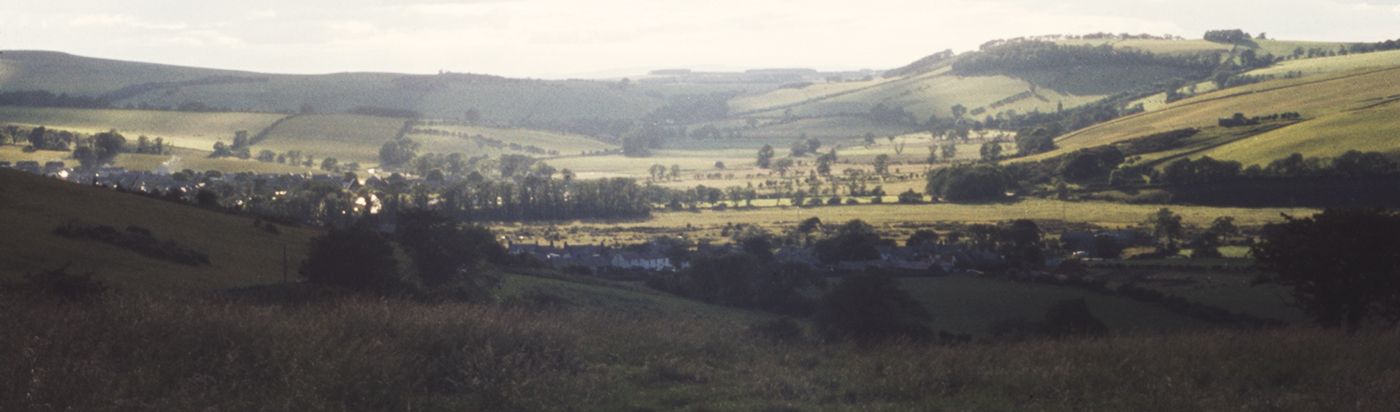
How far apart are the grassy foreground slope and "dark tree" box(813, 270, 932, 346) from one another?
59.0ft

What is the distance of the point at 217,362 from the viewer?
658cm

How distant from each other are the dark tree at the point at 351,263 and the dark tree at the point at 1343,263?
19.5 meters

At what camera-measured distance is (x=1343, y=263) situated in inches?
572

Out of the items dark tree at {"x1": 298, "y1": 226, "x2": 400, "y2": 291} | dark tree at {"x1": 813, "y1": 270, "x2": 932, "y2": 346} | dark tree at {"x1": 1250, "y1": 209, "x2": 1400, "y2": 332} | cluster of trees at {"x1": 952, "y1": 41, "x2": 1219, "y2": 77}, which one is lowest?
dark tree at {"x1": 813, "y1": 270, "x2": 932, "y2": 346}

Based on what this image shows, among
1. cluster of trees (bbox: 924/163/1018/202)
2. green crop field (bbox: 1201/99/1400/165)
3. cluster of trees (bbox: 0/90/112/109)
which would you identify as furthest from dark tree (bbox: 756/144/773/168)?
cluster of trees (bbox: 0/90/112/109)

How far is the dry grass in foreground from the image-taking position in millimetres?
6078

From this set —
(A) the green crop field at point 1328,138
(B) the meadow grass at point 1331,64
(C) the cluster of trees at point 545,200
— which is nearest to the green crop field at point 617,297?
(C) the cluster of trees at point 545,200

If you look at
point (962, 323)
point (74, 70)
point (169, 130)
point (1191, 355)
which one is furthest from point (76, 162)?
point (74, 70)

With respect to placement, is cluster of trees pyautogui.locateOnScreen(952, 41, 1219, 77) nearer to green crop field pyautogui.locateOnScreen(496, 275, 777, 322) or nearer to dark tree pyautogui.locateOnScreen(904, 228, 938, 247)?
dark tree pyautogui.locateOnScreen(904, 228, 938, 247)

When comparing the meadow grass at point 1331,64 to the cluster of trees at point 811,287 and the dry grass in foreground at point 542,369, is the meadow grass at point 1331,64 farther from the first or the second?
the dry grass in foreground at point 542,369

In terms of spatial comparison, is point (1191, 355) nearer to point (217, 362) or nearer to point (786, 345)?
point (786, 345)

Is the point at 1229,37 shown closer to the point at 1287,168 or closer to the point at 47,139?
the point at 1287,168

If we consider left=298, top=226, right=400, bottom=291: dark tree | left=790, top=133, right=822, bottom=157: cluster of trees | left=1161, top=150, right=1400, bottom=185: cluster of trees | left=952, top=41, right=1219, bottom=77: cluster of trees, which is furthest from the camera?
left=952, top=41, right=1219, bottom=77: cluster of trees

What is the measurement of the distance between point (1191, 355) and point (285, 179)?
86.7 meters
